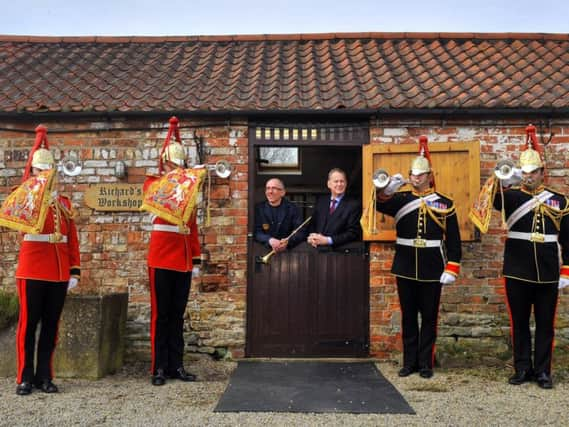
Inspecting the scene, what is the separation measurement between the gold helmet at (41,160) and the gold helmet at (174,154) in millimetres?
874


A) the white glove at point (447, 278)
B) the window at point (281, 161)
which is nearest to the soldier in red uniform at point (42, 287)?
the white glove at point (447, 278)

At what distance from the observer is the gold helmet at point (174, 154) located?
4.80 metres

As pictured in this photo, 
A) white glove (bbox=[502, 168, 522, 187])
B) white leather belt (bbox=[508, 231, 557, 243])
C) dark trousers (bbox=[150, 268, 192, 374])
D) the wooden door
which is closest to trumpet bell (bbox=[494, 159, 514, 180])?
white glove (bbox=[502, 168, 522, 187])

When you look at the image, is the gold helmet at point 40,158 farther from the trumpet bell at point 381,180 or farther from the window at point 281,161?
the window at point 281,161

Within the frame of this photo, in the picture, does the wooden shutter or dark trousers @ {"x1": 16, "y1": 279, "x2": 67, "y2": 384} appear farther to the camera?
the wooden shutter

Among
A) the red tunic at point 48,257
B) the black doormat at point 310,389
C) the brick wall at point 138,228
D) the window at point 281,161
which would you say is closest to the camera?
the black doormat at point 310,389

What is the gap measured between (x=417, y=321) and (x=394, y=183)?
1200 millimetres

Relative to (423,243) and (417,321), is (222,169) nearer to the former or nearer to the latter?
(423,243)

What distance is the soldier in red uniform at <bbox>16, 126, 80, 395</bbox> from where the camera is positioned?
14.5 ft

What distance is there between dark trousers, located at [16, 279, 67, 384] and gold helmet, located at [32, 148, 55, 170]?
856 mm

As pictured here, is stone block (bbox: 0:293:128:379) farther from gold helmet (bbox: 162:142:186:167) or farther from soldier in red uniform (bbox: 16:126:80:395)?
gold helmet (bbox: 162:142:186:167)

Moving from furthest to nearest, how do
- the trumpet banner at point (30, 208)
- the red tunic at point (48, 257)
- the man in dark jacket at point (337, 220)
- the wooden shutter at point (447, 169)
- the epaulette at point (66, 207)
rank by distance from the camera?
1. the man in dark jacket at point (337, 220)
2. the wooden shutter at point (447, 169)
3. the epaulette at point (66, 207)
4. the red tunic at point (48, 257)
5. the trumpet banner at point (30, 208)

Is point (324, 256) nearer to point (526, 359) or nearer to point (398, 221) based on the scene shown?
point (398, 221)

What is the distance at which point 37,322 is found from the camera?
4512 millimetres
